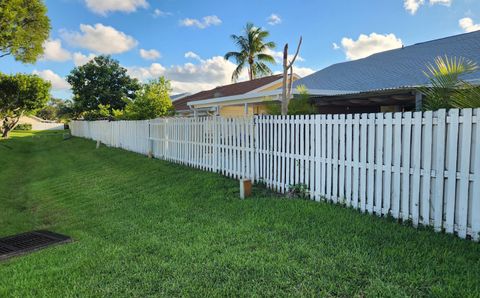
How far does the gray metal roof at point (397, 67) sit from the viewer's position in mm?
11789

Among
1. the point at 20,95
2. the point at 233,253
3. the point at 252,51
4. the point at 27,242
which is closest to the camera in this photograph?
the point at 233,253

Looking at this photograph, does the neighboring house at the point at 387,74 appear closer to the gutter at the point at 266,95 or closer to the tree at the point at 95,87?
the gutter at the point at 266,95

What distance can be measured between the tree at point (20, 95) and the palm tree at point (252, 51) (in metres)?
16.7

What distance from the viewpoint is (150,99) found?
1730cm

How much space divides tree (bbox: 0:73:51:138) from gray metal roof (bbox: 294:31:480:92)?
23595 millimetres

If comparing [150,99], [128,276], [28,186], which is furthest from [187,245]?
[150,99]

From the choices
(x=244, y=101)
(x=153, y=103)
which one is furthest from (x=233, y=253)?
(x=153, y=103)

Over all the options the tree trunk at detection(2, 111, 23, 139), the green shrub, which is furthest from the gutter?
the green shrub

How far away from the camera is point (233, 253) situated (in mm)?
3875

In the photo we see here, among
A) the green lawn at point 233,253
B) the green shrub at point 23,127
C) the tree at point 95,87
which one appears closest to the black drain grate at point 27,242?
the green lawn at point 233,253

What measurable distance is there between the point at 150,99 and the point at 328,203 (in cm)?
1346

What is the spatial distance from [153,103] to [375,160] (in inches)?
550

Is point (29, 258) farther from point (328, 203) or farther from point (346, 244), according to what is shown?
point (328, 203)

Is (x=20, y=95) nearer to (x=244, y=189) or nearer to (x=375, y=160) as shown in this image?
(x=244, y=189)
